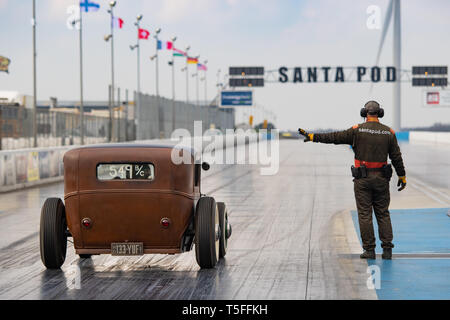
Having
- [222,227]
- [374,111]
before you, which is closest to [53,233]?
[222,227]

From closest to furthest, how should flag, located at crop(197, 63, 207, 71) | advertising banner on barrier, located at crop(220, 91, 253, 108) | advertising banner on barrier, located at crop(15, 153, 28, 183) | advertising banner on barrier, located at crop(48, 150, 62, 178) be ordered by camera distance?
advertising banner on barrier, located at crop(15, 153, 28, 183) → advertising banner on barrier, located at crop(48, 150, 62, 178) → flag, located at crop(197, 63, 207, 71) → advertising banner on barrier, located at crop(220, 91, 253, 108)

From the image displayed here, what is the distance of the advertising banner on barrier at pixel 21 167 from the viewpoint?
24.5 meters

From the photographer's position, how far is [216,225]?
995cm

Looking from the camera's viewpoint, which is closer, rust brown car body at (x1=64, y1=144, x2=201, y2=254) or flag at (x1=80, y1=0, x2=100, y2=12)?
rust brown car body at (x1=64, y1=144, x2=201, y2=254)

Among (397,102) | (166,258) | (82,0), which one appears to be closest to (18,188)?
(166,258)

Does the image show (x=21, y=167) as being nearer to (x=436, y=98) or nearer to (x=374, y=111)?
(x=374, y=111)

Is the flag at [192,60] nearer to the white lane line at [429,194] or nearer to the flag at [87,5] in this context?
the flag at [87,5]

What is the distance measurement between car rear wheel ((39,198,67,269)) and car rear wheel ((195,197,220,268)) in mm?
1527

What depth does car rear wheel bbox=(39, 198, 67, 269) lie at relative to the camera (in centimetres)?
957

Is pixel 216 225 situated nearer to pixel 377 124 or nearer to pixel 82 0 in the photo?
pixel 377 124

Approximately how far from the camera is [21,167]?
977 inches

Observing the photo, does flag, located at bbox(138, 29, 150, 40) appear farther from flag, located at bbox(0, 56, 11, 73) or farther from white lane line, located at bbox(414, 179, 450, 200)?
white lane line, located at bbox(414, 179, 450, 200)

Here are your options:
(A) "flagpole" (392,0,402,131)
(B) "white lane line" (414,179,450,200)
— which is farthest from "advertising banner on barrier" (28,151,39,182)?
(A) "flagpole" (392,0,402,131)

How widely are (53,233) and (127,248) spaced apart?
0.89 meters
